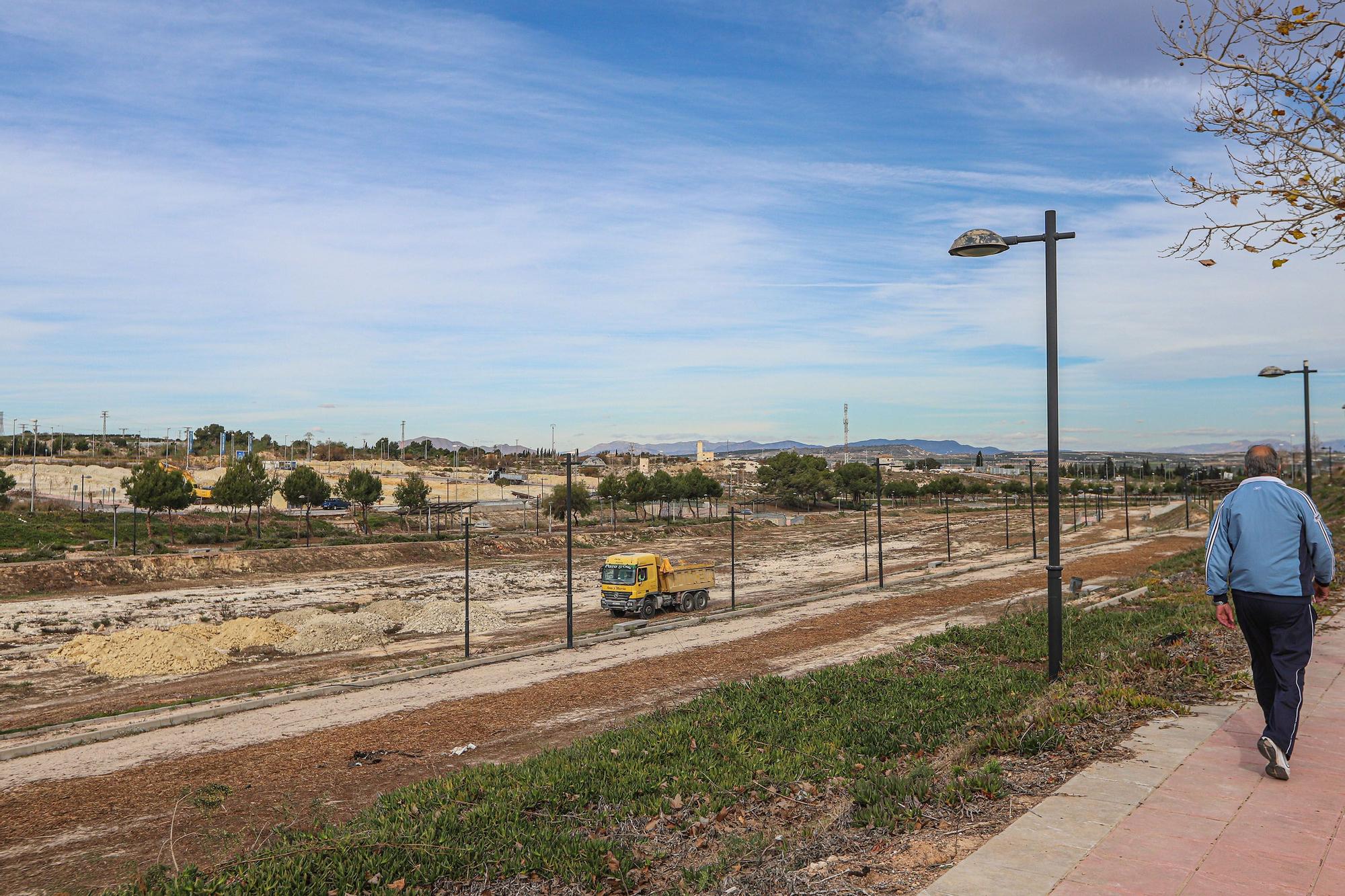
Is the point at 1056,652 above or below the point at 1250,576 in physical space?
below

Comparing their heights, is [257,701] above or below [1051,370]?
below

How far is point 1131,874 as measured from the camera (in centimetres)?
460

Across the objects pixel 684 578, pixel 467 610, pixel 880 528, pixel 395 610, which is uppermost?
pixel 880 528

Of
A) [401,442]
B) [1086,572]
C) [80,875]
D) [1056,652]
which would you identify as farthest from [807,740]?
[401,442]

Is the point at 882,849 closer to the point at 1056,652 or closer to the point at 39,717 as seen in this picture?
the point at 1056,652

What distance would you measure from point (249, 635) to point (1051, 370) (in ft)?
→ 98.7

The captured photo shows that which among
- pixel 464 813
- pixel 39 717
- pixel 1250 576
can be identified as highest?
pixel 1250 576

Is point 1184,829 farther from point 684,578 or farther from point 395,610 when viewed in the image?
point 395,610

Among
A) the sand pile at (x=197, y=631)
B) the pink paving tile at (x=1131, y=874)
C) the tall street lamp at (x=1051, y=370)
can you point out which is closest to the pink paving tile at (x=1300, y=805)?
the pink paving tile at (x=1131, y=874)

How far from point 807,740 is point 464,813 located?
375 cm

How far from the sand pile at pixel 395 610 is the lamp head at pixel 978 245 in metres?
30.6

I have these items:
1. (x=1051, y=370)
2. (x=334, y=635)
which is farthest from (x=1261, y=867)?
(x=334, y=635)

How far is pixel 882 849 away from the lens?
5668 mm

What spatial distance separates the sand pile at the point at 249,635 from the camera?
30531 mm
